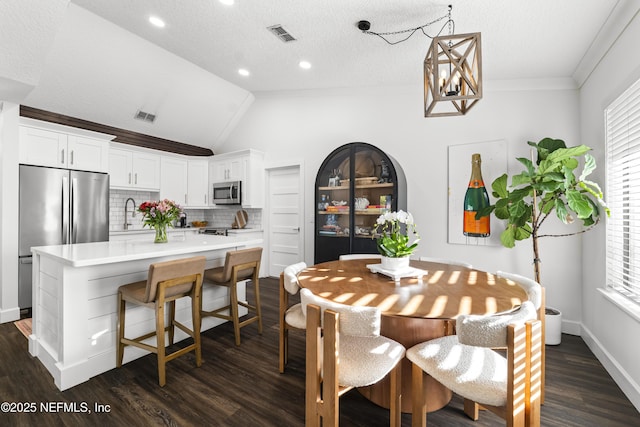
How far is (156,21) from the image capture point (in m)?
3.05

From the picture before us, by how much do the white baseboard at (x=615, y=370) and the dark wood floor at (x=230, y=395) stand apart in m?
0.04

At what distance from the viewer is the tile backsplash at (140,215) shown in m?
4.96

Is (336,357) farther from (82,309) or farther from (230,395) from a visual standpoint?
(82,309)

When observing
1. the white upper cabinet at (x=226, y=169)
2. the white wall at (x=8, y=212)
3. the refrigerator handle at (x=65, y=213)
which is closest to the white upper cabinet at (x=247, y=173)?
the white upper cabinet at (x=226, y=169)

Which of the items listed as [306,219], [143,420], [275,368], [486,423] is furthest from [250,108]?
[486,423]

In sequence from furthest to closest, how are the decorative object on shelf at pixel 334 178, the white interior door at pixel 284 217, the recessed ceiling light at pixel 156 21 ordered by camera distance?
1. the white interior door at pixel 284 217
2. the decorative object on shelf at pixel 334 178
3. the recessed ceiling light at pixel 156 21

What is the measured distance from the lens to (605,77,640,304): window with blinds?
213cm

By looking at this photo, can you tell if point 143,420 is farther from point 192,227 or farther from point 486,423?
point 192,227

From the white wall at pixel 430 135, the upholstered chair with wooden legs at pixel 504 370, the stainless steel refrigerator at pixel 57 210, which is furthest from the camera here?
the stainless steel refrigerator at pixel 57 210

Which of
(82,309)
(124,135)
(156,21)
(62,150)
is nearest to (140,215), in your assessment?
(124,135)

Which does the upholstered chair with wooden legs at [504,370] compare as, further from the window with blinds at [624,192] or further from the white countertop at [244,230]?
the white countertop at [244,230]

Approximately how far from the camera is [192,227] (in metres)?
5.86

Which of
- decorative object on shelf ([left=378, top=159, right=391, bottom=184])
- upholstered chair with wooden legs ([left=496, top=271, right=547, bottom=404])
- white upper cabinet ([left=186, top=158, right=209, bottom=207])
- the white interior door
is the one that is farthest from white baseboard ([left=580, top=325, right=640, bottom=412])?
white upper cabinet ([left=186, top=158, right=209, bottom=207])

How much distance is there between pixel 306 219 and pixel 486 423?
3537 mm
